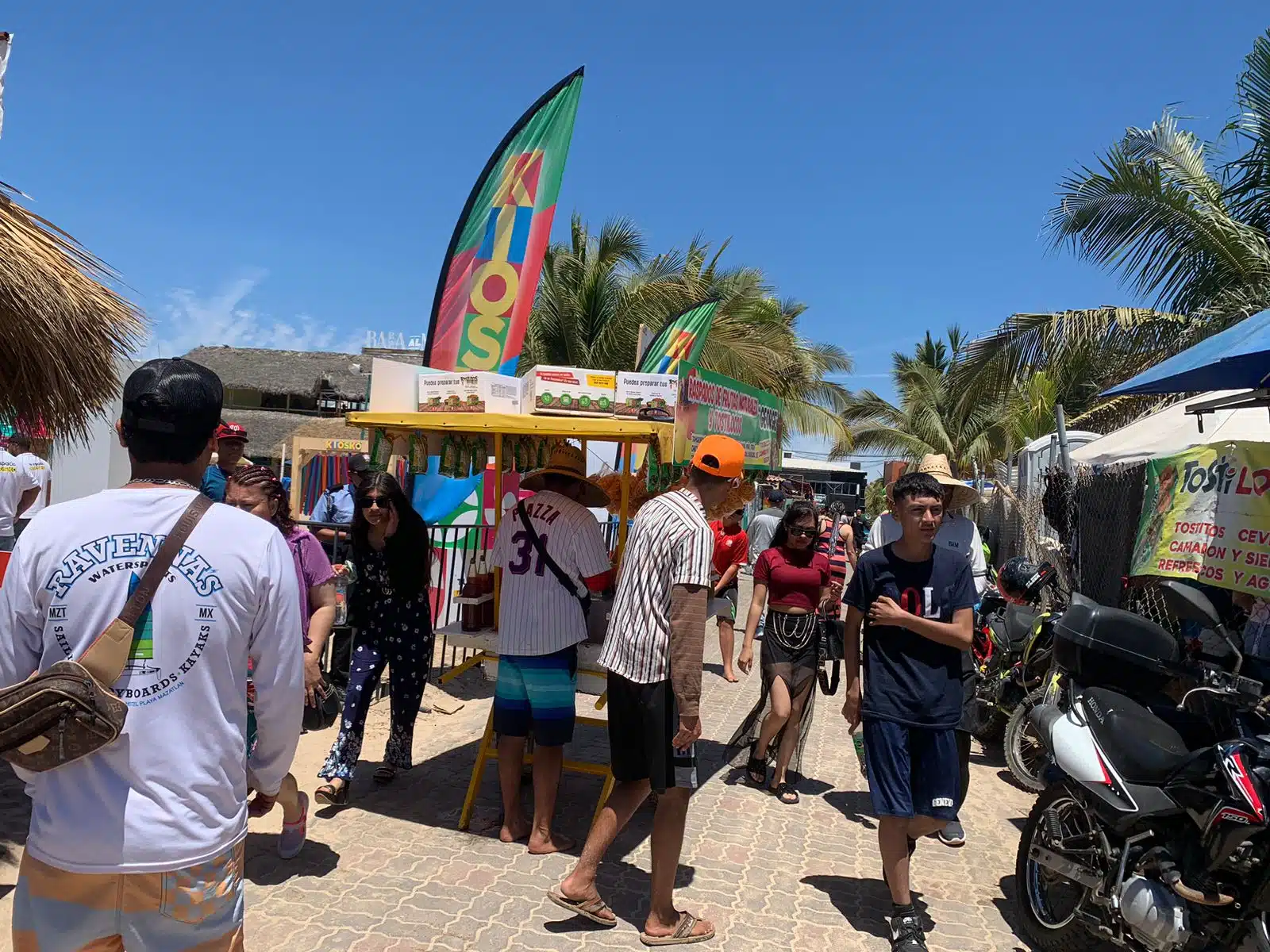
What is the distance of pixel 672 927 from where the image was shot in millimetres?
3672

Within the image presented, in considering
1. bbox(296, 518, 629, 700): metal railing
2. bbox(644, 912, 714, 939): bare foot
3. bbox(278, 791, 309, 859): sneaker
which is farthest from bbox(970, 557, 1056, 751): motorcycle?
bbox(278, 791, 309, 859): sneaker

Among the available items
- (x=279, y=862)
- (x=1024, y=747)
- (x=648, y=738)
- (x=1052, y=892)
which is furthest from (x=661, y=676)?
(x=1024, y=747)

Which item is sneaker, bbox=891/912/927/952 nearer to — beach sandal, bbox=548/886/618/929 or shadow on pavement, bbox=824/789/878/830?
beach sandal, bbox=548/886/618/929

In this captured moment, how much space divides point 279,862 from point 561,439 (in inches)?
107

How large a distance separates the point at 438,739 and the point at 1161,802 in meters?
4.69

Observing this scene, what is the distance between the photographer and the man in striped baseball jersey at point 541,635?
4.48 meters

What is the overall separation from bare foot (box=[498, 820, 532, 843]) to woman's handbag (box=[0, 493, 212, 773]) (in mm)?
3127

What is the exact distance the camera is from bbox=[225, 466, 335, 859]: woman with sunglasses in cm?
384

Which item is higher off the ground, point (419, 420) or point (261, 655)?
point (419, 420)

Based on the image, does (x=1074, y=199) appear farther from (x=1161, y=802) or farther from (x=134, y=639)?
(x=134, y=639)

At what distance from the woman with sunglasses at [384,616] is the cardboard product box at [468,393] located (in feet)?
1.78

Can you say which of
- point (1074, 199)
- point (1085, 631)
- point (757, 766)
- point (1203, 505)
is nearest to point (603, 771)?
point (757, 766)

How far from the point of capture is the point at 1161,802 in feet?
10.9

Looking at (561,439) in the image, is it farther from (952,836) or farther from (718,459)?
(952,836)
